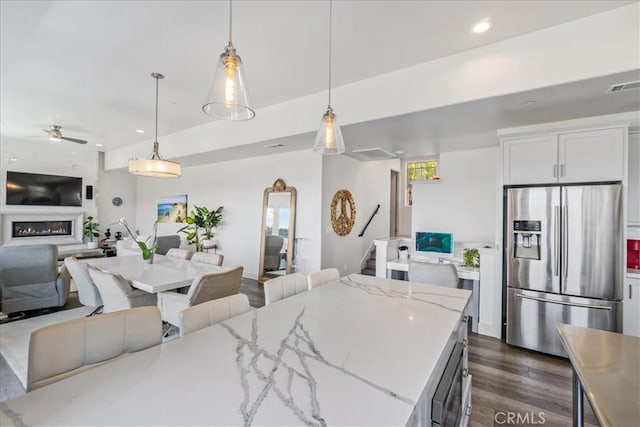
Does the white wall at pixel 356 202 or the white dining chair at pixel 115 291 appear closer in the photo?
the white dining chair at pixel 115 291

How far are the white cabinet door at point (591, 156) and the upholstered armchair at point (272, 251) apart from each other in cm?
437

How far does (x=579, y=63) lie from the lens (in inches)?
92.7

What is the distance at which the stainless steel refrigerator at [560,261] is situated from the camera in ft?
9.18

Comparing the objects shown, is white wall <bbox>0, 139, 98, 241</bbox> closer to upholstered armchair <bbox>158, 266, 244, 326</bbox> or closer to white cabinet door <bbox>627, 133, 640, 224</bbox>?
upholstered armchair <bbox>158, 266, 244, 326</bbox>

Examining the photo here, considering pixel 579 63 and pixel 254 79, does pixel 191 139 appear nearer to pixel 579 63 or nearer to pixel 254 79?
pixel 254 79

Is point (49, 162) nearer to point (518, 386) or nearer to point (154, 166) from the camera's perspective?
point (154, 166)

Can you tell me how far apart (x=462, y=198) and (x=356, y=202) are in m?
2.18

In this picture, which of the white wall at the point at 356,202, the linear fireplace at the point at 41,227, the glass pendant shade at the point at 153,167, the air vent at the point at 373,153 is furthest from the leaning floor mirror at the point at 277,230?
the linear fireplace at the point at 41,227

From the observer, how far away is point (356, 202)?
6223 millimetres

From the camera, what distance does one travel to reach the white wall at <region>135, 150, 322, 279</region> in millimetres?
5242

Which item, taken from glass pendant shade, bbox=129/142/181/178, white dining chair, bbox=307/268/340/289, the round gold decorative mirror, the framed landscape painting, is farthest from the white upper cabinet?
the framed landscape painting

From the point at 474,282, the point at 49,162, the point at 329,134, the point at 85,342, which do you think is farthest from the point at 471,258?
the point at 49,162

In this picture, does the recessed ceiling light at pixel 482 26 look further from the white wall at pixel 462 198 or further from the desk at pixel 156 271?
the desk at pixel 156 271

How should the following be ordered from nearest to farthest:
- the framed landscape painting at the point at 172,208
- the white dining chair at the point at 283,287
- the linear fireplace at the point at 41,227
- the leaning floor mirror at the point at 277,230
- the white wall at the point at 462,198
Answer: the white dining chair at the point at 283,287, the white wall at the point at 462,198, the leaning floor mirror at the point at 277,230, the linear fireplace at the point at 41,227, the framed landscape painting at the point at 172,208
